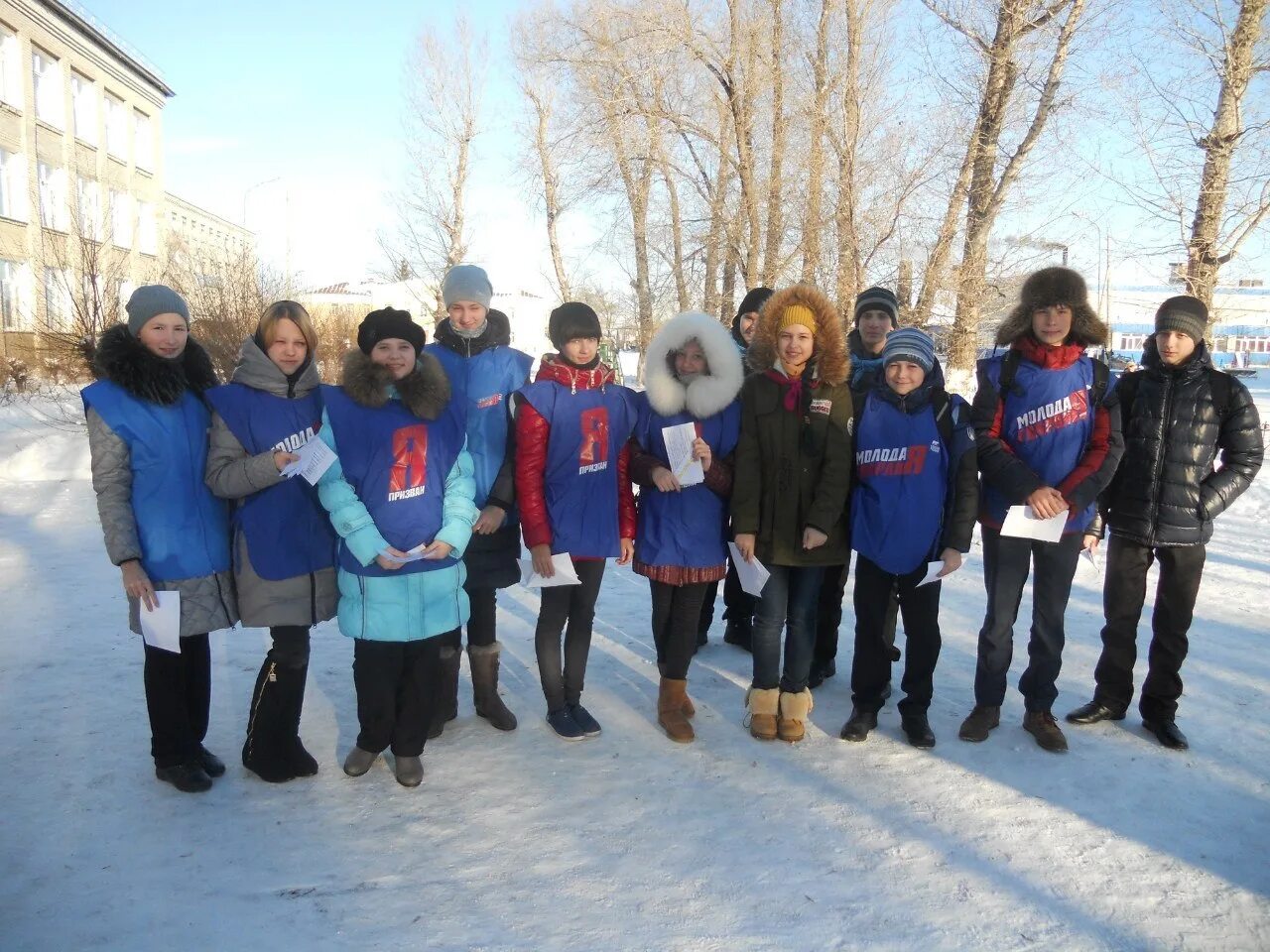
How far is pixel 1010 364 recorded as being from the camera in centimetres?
389

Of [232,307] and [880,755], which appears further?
[232,307]

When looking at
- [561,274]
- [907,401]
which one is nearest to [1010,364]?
[907,401]

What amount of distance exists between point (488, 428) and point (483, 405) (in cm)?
11

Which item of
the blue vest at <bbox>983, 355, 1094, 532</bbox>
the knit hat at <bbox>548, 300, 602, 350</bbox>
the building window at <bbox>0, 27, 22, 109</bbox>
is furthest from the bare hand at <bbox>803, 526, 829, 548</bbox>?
the building window at <bbox>0, 27, 22, 109</bbox>

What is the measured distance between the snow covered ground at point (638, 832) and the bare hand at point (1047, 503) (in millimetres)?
1096

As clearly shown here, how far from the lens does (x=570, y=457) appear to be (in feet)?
12.4

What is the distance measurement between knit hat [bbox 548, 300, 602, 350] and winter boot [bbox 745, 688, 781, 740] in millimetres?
1850

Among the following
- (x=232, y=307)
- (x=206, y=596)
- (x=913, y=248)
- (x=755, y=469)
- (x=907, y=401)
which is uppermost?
(x=913, y=248)

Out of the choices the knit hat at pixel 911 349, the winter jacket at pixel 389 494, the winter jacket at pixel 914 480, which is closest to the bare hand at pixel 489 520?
the winter jacket at pixel 389 494

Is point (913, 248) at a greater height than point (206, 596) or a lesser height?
greater

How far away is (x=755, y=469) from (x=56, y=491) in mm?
9478

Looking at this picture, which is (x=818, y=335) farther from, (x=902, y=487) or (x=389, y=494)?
(x=389, y=494)

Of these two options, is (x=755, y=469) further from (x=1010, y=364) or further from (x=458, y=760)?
(x=458, y=760)

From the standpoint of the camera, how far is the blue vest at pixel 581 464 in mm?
3740
